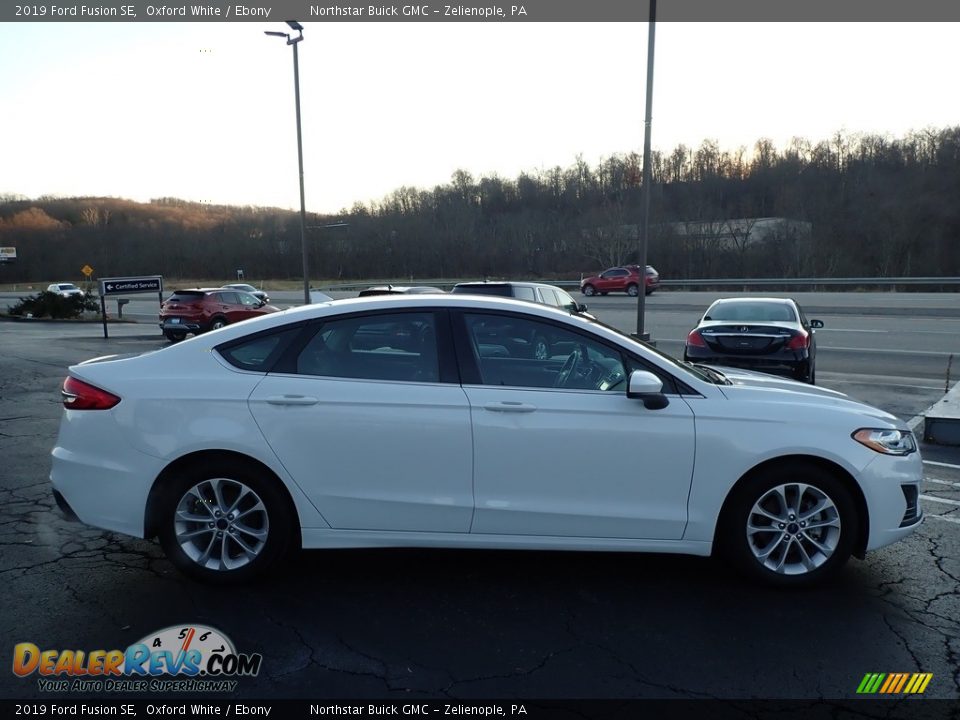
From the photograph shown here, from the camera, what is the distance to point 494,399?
383 centimetres

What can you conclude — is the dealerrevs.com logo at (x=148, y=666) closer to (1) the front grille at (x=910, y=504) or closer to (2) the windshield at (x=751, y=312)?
(1) the front grille at (x=910, y=504)

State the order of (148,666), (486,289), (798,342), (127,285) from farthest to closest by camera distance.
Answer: (127,285)
(486,289)
(798,342)
(148,666)

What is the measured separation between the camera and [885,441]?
154 inches

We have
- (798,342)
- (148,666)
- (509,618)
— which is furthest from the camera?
(798,342)

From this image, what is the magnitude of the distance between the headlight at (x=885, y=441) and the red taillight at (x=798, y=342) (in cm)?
674

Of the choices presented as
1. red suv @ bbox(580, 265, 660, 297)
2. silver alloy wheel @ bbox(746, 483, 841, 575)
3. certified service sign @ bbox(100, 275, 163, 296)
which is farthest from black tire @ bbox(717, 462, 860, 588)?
red suv @ bbox(580, 265, 660, 297)

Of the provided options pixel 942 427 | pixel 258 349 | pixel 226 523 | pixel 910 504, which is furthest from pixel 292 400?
pixel 942 427

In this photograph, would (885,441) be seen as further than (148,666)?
Yes

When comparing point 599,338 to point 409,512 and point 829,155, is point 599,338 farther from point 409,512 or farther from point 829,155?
point 829,155

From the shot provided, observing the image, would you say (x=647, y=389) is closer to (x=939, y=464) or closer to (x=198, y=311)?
(x=939, y=464)

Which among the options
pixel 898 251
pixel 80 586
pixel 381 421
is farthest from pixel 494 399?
pixel 898 251

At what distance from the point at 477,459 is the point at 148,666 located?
6.05ft

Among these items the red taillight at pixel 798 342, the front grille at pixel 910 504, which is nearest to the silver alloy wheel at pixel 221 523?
the front grille at pixel 910 504

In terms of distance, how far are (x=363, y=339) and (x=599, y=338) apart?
4.47 feet
